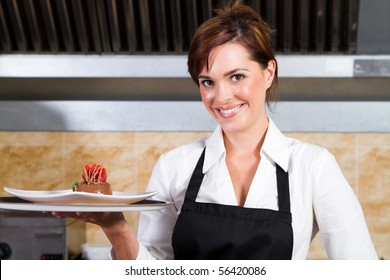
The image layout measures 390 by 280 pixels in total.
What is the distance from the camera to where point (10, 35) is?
7.20ft

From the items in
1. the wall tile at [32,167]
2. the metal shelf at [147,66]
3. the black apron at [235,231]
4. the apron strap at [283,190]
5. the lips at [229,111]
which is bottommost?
the wall tile at [32,167]

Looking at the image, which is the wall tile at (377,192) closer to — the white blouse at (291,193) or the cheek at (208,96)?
the white blouse at (291,193)

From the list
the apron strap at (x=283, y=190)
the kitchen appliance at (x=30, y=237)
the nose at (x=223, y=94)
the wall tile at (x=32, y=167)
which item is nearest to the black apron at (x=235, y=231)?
the apron strap at (x=283, y=190)

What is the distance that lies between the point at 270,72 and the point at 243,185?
260mm

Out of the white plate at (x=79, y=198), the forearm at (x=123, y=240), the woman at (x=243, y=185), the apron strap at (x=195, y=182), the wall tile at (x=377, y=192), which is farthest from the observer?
the wall tile at (x=377, y=192)

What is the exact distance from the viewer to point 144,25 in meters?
2.13

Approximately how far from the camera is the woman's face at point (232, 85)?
127 cm

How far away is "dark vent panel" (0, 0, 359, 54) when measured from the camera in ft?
6.81

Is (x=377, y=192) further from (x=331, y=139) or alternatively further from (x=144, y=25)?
(x=144, y=25)

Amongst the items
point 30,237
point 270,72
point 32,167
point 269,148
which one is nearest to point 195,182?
point 269,148

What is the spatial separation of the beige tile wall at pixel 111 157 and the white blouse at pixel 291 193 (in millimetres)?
818

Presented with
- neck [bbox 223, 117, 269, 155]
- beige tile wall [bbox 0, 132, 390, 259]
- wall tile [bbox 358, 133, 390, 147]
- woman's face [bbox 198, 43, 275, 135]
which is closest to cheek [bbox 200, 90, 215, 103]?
woman's face [bbox 198, 43, 275, 135]

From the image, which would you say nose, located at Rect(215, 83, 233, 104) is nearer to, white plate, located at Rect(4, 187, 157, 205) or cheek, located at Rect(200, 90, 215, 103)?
cheek, located at Rect(200, 90, 215, 103)

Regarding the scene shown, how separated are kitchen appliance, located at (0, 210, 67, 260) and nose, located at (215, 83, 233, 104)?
957mm
